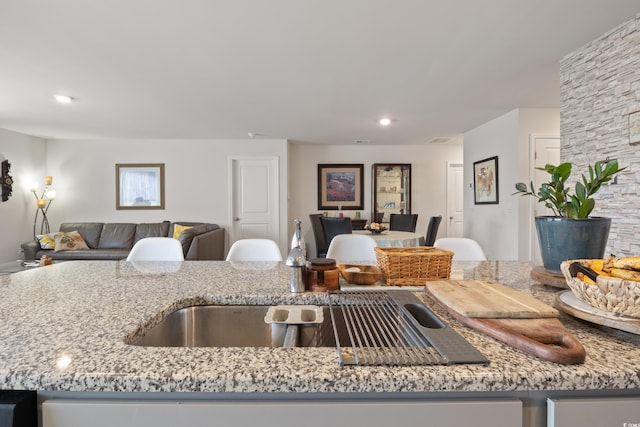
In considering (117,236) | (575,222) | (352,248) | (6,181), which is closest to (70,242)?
(117,236)

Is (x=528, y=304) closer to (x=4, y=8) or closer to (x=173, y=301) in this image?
(x=173, y=301)

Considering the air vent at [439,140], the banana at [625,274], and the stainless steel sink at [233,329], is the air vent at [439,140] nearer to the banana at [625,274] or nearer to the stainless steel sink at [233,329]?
the banana at [625,274]

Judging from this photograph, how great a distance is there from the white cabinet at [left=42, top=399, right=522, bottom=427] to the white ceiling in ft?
6.55

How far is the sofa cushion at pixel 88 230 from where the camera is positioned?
16.8 feet

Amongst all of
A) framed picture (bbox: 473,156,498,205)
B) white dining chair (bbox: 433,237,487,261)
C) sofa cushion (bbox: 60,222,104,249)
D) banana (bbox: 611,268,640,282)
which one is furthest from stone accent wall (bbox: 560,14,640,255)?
sofa cushion (bbox: 60,222,104,249)

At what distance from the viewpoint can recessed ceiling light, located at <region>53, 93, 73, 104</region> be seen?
3.25 metres

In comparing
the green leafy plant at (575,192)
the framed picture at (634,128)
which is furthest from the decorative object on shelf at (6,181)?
the framed picture at (634,128)

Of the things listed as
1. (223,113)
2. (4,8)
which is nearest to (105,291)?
(4,8)

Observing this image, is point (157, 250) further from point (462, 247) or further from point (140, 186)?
point (140, 186)

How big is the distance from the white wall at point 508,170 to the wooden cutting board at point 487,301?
3.35m

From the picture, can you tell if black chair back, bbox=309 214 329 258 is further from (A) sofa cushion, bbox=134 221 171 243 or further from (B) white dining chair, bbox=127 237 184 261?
(B) white dining chair, bbox=127 237 184 261

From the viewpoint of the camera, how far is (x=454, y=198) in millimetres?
6113

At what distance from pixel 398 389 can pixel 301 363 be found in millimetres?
180

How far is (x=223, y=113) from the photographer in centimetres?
394
